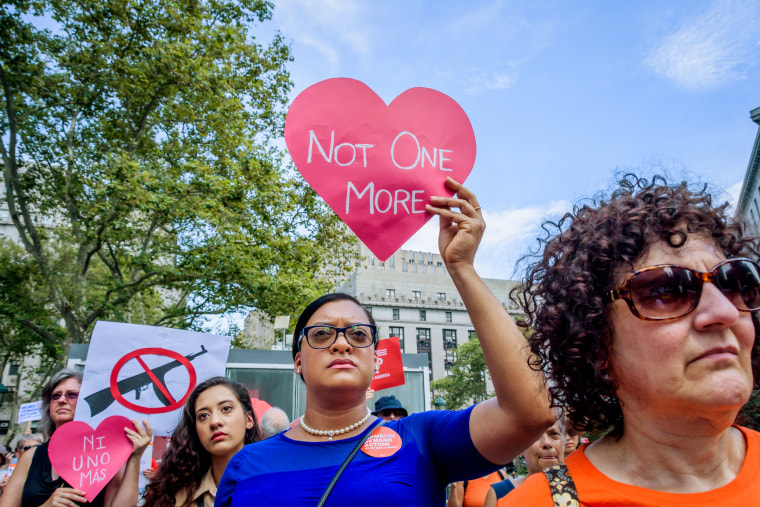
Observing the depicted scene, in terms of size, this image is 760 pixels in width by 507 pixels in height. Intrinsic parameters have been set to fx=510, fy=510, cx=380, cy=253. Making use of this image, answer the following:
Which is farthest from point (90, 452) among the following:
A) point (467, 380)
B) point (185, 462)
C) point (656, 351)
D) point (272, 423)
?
point (467, 380)

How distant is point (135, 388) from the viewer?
11.6 feet

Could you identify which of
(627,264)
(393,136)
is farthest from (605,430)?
(393,136)

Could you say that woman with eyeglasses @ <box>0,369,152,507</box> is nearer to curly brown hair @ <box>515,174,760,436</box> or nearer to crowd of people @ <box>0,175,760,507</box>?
crowd of people @ <box>0,175,760,507</box>

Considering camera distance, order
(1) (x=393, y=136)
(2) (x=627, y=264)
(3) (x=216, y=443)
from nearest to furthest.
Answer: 1. (2) (x=627, y=264)
2. (1) (x=393, y=136)
3. (3) (x=216, y=443)

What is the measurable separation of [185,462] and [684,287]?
A: 2.72 m

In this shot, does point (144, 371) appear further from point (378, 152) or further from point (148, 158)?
point (148, 158)

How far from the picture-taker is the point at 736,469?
1.11 meters

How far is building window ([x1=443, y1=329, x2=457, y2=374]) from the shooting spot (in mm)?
64000

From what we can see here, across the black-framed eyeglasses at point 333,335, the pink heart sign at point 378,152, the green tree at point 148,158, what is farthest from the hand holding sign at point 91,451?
the green tree at point 148,158

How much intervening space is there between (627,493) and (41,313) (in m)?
14.5

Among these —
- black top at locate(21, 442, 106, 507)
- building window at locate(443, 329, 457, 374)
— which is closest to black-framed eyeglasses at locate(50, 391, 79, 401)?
black top at locate(21, 442, 106, 507)

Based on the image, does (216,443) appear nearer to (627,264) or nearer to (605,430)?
(605,430)

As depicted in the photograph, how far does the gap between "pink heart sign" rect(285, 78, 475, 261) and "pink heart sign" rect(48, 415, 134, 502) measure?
245 centimetres

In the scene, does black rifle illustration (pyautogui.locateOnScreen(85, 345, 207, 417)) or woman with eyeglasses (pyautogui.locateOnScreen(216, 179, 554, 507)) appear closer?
woman with eyeglasses (pyautogui.locateOnScreen(216, 179, 554, 507))
